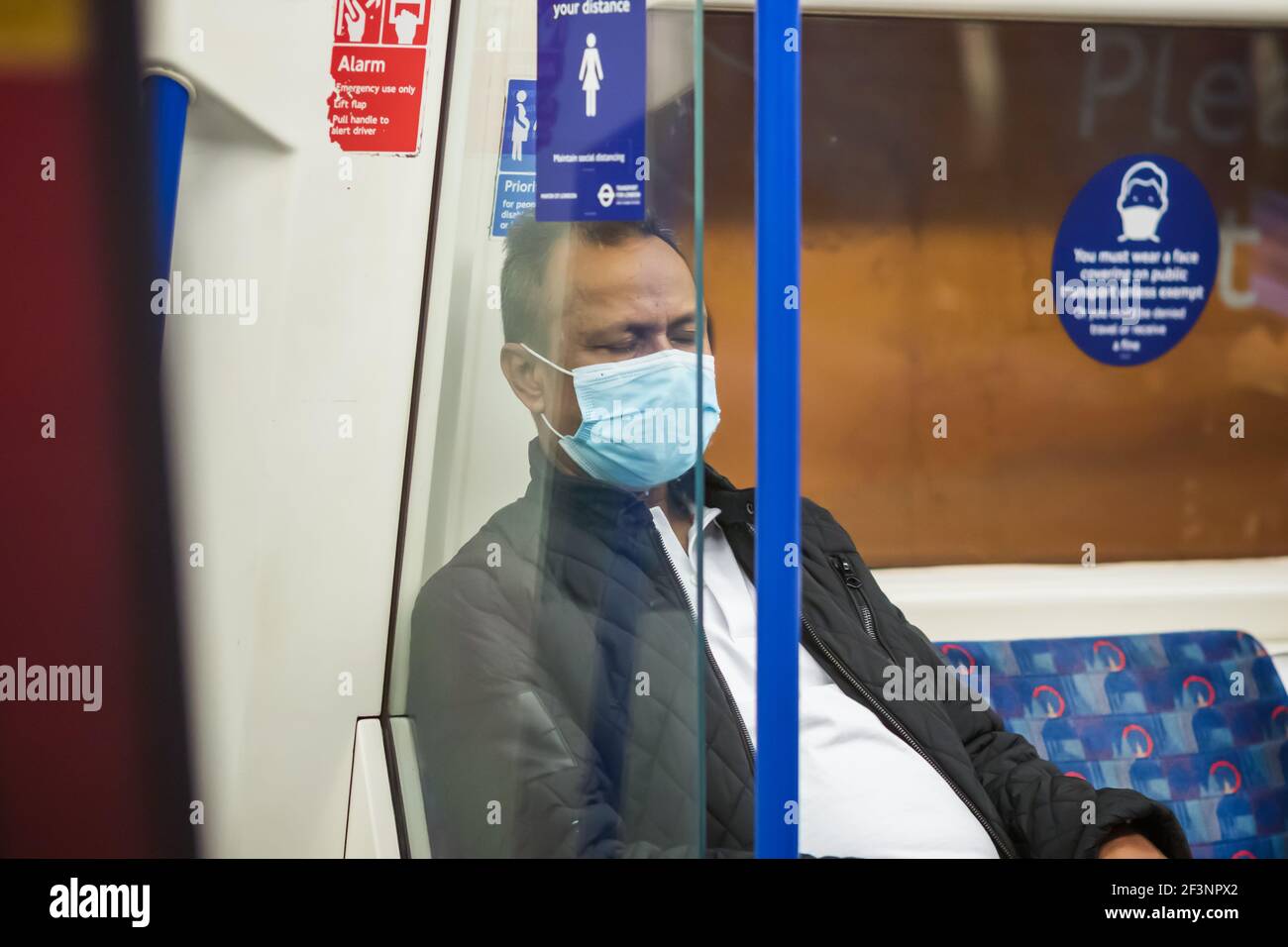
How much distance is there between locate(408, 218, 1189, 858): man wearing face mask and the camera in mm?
1161

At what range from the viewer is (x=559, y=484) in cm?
127

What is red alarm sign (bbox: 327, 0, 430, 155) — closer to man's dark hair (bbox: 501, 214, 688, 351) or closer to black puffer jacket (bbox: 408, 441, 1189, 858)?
Result: man's dark hair (bbox: 501, 214, 688, 351)

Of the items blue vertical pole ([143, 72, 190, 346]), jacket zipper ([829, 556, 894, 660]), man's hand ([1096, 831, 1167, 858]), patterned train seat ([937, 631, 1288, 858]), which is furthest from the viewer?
patterned train seat ([937, 631, 1288, 858])

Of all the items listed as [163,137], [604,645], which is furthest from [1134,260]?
[163,137]

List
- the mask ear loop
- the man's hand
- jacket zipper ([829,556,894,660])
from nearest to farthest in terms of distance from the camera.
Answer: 1. the mask ear loop
2. the man's hand
3. jacket zipper ([829,556,894,660])

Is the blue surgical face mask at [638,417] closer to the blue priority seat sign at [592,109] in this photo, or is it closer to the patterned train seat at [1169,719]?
the blue priority seat sign at [592,109]

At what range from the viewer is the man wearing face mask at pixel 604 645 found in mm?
1161

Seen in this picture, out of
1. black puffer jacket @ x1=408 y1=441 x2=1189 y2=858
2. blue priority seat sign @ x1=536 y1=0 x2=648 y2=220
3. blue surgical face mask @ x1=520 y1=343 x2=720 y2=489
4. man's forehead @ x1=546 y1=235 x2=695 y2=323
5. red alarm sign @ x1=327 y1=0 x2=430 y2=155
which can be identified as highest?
red alarm sign @ x1=327 y1=0 x2=430 y2=155

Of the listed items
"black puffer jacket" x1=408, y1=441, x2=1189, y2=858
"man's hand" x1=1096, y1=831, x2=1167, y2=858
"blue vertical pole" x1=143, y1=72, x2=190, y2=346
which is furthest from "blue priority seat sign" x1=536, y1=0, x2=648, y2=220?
"man's hand" x1=1096, y1=831, x2=1167, y2=858

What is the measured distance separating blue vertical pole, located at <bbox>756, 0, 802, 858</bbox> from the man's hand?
62 cm

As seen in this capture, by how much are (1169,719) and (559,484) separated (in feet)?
5.51

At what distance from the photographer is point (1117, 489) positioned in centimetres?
274

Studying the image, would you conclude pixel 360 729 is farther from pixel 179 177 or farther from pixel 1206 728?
pixel 1206 728
